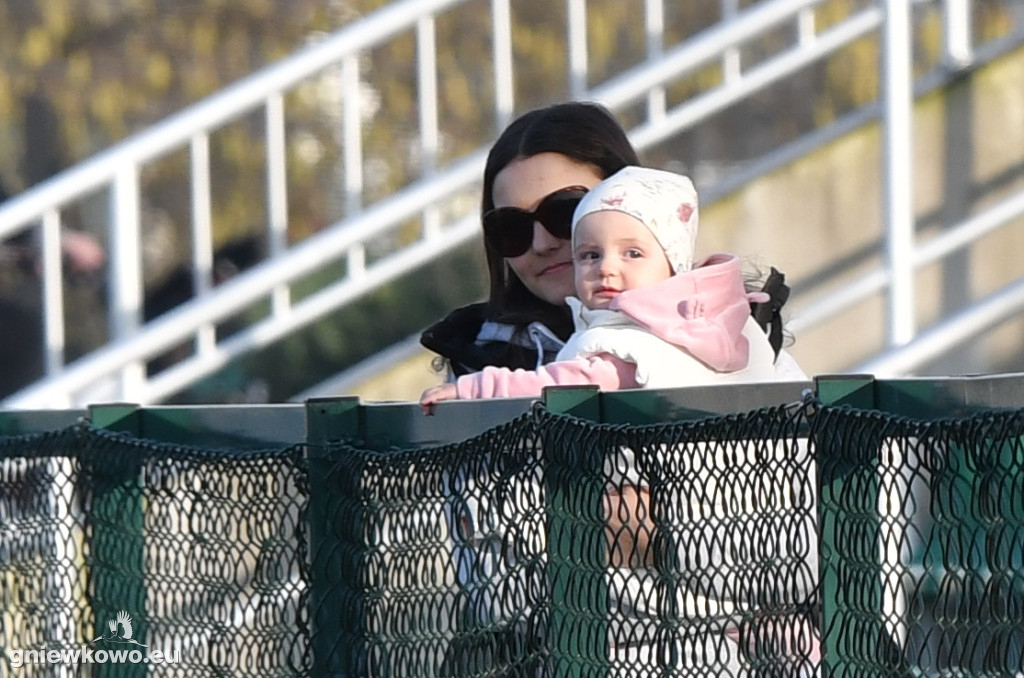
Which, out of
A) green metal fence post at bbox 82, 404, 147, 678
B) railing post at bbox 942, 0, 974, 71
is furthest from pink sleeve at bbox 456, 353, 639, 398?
railing post at bbox 942, 0, 974, 71

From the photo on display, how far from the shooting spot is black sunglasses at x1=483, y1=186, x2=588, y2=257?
3572mm

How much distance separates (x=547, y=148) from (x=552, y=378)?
2.50ft

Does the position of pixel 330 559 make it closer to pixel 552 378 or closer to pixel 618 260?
pixel 552 378

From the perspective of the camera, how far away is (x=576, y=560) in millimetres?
2533

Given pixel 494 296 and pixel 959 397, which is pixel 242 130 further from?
pixel 959 397

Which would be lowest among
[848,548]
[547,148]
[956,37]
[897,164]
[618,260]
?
[848,548]

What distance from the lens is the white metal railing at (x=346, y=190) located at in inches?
210

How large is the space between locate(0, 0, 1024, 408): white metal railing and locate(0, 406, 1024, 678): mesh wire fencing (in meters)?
1.70

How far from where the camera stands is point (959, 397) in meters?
2.11

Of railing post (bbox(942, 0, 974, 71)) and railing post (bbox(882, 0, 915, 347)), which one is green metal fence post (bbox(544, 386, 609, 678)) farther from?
railing post (bbox(942, 0, 974, 71))

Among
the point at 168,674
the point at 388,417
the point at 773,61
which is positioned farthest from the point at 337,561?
the point at 773,61

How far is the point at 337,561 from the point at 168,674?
1.57 feet

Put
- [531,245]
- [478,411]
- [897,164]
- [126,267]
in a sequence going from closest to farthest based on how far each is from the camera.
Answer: [478,411]
[531,245]
[897,164]
[126,267]

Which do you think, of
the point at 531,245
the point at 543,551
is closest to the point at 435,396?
the point at 543,551
